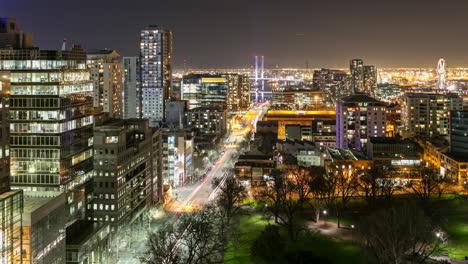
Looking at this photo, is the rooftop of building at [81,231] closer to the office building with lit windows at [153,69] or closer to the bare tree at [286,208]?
→ the bare tree at [286,208]

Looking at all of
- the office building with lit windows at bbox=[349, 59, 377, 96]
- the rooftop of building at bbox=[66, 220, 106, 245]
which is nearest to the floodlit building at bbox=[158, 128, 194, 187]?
the rooftop of building at bbox=[66, 220, 106, 245]

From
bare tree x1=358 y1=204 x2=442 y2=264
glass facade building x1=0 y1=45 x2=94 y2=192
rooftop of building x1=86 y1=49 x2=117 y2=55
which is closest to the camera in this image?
bare tree x1=358 y1=204 x2=442 y2=264

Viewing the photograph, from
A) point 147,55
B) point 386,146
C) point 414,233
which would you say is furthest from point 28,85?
point 147,55

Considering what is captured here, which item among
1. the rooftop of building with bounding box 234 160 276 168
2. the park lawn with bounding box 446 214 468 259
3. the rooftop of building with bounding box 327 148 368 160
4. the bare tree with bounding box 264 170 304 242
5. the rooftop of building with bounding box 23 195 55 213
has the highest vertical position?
the rooftop of building with bounding box 23 195 55 213

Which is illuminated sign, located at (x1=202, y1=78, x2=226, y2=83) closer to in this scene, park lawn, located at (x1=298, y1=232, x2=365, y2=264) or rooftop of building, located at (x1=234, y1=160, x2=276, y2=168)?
rooftop of building, located at (x1=234, y1=160, x2=276, y2=168)

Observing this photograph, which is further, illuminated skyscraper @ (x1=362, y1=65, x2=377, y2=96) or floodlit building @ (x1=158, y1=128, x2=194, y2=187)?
illuminated skyscraper @ (x1=362, y1=65, x2=377, y2=96)

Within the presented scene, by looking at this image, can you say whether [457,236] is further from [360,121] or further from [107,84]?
[107,84]

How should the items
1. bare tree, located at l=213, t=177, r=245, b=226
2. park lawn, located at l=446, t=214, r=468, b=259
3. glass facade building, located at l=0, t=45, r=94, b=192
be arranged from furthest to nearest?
1. bare tree, located at l=213, t=177, r=245, b=226
2. glass facade building, located at l=0, t=45, r=94, b=192
3. park lawn, located at l=446, t=214, r=468, b=259

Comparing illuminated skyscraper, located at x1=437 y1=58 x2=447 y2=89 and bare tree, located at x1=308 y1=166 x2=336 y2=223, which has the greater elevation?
illuminated skyscraper, located at x1=437 y1=58 x2=447 y2=89
